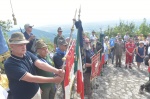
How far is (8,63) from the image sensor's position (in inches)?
145

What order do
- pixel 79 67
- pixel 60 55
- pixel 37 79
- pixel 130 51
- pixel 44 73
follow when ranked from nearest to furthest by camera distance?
pixel 37 79, pixel 44 73, pixel 79 67, pixel 60 55, pixel 130 51

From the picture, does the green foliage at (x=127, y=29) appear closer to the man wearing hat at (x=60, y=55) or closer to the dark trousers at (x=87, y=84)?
the dark trousers at (x=87, y=84)

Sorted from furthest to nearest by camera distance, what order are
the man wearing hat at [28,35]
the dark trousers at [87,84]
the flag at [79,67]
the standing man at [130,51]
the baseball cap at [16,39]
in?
1. the standing man at [130,51]
2. the dark trousers at [87,84]
3. the man wearing hat at [28,35]
4. the flag at [79,67]
5. the baseball cap at [16,39]

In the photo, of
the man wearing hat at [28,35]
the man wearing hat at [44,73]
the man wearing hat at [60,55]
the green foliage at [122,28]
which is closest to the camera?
the man wearing hat at [44,73]

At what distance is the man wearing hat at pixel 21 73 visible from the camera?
11.7ft

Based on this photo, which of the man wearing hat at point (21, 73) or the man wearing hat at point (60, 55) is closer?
the man wearing hat at point (21, 73)

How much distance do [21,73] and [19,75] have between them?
0.04 m

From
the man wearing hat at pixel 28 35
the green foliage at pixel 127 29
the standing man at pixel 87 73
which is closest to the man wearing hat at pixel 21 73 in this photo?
the man wearing hat at pixel 28 35

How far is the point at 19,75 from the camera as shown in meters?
3.60

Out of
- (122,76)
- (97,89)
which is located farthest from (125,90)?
(122,76)

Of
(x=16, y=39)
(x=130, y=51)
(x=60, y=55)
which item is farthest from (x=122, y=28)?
(x=16, y=39)

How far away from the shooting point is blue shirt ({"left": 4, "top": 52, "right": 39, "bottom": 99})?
3627 millimetres

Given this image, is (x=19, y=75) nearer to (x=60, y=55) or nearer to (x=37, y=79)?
(x=37, y=79)

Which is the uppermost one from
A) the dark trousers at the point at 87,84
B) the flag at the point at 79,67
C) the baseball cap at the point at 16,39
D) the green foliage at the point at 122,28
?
the baseball cap at the point at 16,39
